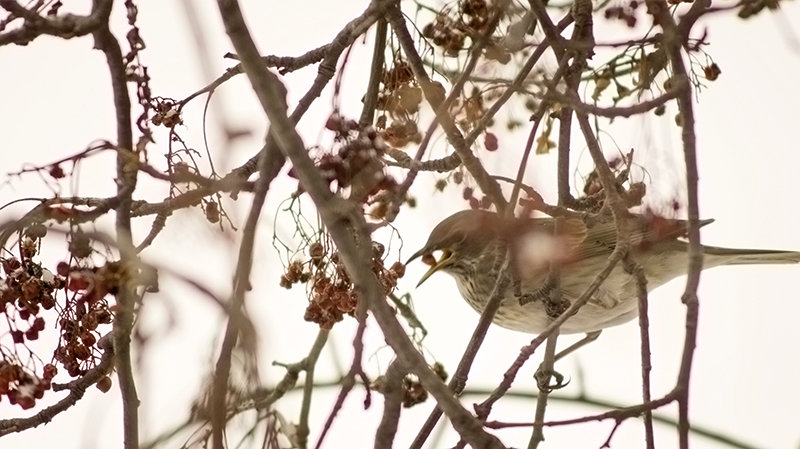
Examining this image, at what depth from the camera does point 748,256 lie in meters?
4.45

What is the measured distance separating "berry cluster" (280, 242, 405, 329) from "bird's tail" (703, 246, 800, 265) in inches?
88.3

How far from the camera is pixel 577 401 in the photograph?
4000 mm

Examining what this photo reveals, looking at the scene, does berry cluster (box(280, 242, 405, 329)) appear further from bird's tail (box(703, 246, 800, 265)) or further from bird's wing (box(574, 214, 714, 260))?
bird's tail (box(703, 246, 800, 265))

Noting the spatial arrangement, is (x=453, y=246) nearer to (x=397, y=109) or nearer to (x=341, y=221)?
(x=397, y=109)

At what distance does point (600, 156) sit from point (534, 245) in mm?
375

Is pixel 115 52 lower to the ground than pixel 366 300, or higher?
higher

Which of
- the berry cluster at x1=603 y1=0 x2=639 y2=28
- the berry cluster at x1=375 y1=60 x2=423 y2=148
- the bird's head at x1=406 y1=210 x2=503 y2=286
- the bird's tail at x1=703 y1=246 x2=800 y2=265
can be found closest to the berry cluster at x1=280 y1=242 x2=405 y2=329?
the berry cluster at x1=375 y1=60 x2=423 y2=148

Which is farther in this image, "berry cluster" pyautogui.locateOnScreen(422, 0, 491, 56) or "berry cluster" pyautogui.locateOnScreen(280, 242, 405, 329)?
"berry cluster" pyautogui.locateOnScreen(422, 0, 491, 56)

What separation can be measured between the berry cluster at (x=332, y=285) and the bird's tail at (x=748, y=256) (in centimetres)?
224

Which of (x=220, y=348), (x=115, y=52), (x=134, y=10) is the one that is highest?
(x=134, y=10)

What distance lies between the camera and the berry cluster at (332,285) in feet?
8.12

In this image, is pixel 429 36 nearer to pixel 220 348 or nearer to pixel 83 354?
pixel 83 354

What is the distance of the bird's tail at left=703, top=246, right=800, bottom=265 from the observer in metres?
4.40

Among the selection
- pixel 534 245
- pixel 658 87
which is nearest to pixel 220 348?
pixel 534 245
